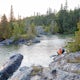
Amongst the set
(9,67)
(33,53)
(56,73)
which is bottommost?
(33,53)

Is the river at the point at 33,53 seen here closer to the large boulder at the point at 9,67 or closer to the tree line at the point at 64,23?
the large boulder at the point at 9,67

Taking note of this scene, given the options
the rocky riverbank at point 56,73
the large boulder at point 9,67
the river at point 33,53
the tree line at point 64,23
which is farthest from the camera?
the tree line at point 64,23

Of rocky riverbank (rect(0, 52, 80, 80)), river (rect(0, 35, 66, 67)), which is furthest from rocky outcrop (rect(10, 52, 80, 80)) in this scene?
river (rect(0, 35, 66, 67))

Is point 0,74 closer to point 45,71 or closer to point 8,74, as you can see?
point 8,74

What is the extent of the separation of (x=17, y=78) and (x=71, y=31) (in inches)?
4500

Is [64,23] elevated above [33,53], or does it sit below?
above

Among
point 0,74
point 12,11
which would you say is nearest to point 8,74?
point 0,74

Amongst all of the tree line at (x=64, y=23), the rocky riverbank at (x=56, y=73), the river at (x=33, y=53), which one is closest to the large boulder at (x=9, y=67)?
the rocky riverbank at (x=56, y=73)

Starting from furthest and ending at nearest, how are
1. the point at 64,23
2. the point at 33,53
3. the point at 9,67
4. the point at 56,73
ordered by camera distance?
the point at 64,23, the point at 33,53, the point at 9,67, the point at 56,73

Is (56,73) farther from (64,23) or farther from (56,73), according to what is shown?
(64,23)

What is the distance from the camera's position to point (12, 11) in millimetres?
123938

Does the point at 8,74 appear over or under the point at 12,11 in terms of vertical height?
under

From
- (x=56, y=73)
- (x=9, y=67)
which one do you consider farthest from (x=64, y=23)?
(x=56, y=73)

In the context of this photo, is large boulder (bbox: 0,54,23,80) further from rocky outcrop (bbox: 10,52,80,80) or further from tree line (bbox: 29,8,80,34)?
tree line (bbox: 29,8,80,34)
